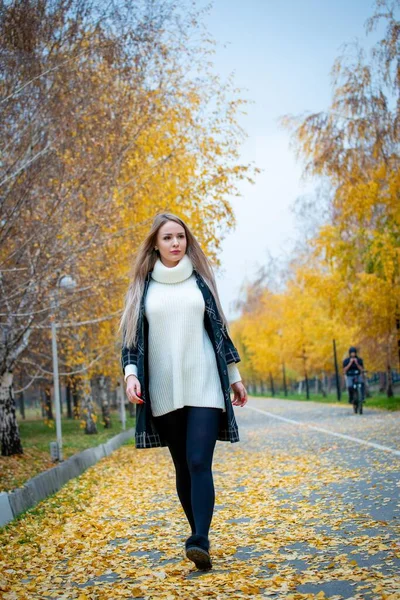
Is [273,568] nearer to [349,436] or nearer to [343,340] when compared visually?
[349,436]

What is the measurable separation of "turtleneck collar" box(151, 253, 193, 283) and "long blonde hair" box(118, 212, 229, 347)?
0.29 ft

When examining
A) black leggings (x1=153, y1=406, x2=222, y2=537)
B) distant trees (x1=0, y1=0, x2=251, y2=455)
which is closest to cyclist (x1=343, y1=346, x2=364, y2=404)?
distant trees (x1=0, y1=0, x2=251, y2=455)

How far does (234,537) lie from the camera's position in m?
6.44

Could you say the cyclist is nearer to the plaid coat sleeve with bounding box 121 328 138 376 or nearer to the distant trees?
the distant trees

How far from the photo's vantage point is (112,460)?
16.7 meters

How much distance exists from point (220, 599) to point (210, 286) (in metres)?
2.05

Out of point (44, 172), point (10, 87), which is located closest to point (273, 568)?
point (10, 87)

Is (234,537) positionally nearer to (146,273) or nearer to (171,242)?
(146,273)

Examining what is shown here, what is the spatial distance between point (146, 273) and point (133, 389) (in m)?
0.89

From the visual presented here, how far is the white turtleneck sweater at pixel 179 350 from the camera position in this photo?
207 inches

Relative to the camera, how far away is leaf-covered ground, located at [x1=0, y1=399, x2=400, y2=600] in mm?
4762

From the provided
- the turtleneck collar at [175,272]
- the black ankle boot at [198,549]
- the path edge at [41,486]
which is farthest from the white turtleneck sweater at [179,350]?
the path edge at [41,486]

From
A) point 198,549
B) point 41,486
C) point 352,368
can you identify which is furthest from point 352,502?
point 352,368

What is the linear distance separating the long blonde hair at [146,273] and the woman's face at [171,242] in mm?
54
